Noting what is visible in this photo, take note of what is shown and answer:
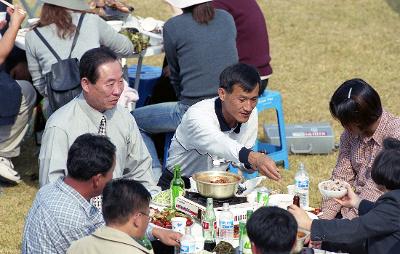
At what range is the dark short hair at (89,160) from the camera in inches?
184

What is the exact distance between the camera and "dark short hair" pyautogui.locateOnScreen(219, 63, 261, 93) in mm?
5941

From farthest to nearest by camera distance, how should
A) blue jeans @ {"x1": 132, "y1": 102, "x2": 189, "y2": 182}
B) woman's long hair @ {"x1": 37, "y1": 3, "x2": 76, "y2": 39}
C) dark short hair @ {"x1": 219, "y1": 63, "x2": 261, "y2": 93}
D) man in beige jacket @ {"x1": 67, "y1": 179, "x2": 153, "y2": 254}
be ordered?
blue jeans @ {"x1": 132, "y1": 102, "x2": 189, "y2": 182} → woman's long hair @ {"x1": 37, "y1": 3, "x2": 76, "y2": 39} → dark short hair @ {"x1": 219, "y1": 63, "x2": 261, "y2": 93} → man in beige jacket @ {"x1": 67, "y1": 179, "x2": 153, "y2": 254}

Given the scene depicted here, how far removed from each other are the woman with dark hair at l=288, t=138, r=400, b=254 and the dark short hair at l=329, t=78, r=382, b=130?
64 cm

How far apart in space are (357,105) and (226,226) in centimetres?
115

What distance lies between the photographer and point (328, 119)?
998cm

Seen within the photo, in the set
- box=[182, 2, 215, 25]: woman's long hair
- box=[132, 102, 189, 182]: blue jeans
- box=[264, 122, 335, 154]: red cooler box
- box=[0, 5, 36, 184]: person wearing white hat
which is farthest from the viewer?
box=[264, 122, 335, 154]: red cooler box

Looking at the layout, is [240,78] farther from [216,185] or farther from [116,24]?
[116,24]

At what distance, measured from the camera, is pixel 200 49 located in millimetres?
7363

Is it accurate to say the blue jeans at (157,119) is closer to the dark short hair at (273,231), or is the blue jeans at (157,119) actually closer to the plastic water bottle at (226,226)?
the plastic water bottle at (226,226)

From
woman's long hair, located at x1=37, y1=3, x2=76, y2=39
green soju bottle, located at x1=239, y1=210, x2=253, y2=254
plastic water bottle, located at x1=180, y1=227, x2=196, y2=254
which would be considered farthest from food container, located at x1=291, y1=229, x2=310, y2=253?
woman's long hair, located at x1=37, y1=3, x2=76, y2=39

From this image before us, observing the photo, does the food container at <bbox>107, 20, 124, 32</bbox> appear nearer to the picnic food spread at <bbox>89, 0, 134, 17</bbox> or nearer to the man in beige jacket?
the picnic food spread at <bbox>89, 0, 134, 17</bbox>

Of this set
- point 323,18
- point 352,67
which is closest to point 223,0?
point 352,67

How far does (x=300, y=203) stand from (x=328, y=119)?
4507mm

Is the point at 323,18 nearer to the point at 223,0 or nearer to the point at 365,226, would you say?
the point at 223,0
